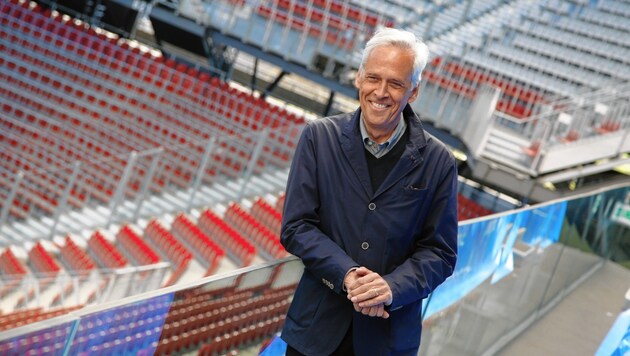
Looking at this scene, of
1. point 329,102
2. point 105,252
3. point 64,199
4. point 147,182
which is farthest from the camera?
point 329,102

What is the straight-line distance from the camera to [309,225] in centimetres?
186

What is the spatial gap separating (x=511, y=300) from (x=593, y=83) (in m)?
10.1

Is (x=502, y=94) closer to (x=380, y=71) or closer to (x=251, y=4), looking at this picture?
(x=251, y=4)

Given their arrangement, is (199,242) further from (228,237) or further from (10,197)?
(10,197)

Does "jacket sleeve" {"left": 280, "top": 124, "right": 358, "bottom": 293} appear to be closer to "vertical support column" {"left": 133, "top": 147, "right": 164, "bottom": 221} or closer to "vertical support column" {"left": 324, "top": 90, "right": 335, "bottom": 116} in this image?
"vertical support column" {"left": 133, "top": 147, "right": 164, "bottom": 221}

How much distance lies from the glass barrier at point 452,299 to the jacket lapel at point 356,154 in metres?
0.33

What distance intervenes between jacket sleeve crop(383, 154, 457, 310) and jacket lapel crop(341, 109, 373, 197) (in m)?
0.17

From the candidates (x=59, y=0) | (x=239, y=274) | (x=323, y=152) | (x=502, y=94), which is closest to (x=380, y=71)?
(x=323, y=152)

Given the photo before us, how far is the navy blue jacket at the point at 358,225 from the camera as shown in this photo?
6.06 ft

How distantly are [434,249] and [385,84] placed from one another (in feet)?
1.29

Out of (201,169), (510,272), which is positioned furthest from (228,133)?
(510,272)

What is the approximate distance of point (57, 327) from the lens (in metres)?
1.46

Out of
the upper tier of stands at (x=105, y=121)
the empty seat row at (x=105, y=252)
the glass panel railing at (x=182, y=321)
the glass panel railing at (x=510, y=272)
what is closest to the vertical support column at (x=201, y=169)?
the upper tier of stands at (x=105, y=121)

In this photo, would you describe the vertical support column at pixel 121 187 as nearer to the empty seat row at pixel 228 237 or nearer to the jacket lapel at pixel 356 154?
the empty seat row at pixel 228 237
